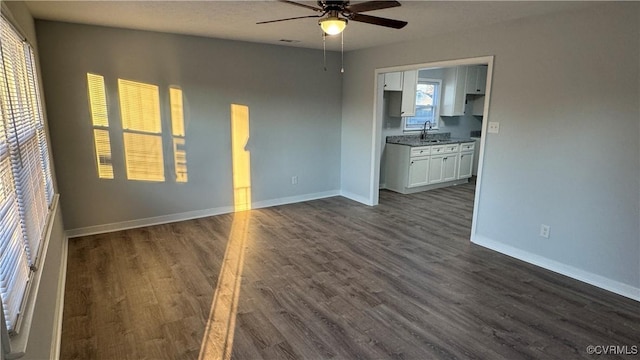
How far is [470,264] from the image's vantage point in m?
3.58

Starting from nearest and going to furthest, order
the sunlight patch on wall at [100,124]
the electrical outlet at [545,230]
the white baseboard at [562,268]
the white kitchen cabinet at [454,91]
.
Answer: the white baseboard at [562,268], the electrical outlet at [545,230], the sunlight patch on wall at [100,124], the white kitchen cabinet at [454,91]

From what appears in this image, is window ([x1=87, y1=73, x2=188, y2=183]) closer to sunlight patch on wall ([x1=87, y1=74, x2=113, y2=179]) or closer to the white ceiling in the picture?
sunlight patch on wall ([x1=87, y1=74, x2=113, y2=179])

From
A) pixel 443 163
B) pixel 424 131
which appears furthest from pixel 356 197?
pixel 424 131

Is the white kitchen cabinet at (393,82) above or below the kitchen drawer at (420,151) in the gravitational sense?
above

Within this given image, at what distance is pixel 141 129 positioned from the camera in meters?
4.33

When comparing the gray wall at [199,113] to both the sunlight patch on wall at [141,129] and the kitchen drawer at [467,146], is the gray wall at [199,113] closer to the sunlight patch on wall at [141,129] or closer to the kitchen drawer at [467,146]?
the sunlight patch on wall at [141,129]

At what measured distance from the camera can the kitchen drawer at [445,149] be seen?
646 cm

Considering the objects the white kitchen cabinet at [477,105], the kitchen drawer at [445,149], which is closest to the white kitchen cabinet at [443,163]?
the kitchen drawer at [445,149]

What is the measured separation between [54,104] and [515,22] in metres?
4.73

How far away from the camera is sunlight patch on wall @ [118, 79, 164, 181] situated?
13.8 ft

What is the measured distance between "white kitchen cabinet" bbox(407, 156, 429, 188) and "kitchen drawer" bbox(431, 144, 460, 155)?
211 mm

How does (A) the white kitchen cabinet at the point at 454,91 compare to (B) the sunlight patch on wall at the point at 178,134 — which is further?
(A) the white kitchen cabinet at the point at 454,91

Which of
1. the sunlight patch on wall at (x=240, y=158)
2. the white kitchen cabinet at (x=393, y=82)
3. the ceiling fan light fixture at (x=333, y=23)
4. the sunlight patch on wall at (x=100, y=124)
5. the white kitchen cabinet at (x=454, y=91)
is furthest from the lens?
the white kitchen cabinet at (x=454, y=91)

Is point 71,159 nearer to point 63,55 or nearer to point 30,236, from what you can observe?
point 63,55
